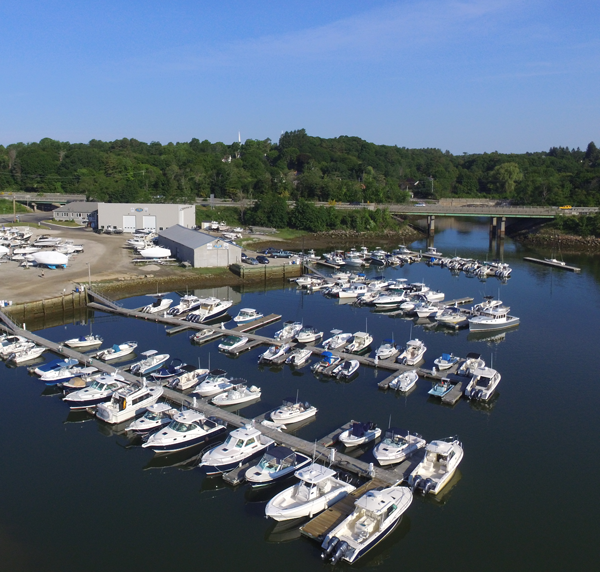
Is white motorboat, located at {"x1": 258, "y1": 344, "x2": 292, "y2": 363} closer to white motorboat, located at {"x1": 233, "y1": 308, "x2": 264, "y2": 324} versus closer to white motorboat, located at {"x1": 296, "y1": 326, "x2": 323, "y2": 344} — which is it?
white motorboat, located at {"x1": 296, "y1": 326, "x2": 323, "y2": 344}

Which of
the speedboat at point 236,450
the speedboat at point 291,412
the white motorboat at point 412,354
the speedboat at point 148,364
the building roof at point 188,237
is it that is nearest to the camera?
the speedboat at point 236,450

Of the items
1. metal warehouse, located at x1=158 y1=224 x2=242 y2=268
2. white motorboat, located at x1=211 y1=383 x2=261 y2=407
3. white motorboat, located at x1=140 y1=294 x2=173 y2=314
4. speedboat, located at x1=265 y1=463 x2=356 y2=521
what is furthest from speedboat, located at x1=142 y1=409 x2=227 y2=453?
metal warehouse, located at x1=158 y1=224 x2=242 y2=268

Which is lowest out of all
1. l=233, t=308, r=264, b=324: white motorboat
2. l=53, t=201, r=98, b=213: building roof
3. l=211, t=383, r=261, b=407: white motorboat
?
l=211, t=383, r=261, b=407: white motorboat

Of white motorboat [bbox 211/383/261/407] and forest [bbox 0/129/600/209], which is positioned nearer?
white motorboat [bbox 211/383/261/407]

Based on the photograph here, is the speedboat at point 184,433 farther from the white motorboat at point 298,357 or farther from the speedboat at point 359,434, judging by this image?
the white motorboat at point 298,357

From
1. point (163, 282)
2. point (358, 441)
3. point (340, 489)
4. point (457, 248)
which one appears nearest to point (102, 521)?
point (340, 489)

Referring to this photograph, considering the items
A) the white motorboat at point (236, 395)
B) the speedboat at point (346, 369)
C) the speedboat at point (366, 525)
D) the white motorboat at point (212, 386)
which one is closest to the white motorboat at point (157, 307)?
the white motorboat at point (212, 386)
